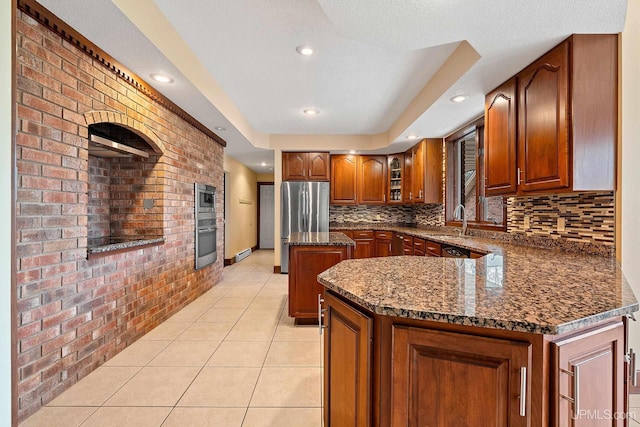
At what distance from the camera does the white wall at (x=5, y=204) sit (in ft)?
3.89

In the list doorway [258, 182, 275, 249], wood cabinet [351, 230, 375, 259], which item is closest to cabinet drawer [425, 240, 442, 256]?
wood cabinet [351, 230, 375, 259]

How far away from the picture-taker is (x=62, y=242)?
1.85 meters

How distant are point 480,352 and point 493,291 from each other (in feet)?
1.03

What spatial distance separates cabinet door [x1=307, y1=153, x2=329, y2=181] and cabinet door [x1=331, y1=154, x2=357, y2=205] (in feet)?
0.90

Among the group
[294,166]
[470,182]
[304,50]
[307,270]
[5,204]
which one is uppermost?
[304,50]

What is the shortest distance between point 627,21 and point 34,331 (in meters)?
3.78

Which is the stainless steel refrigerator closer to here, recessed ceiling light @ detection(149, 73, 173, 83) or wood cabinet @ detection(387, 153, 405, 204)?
wood cabinet @ detection(387, 153, 405, 204)

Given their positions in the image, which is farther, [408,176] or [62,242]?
[408,176]

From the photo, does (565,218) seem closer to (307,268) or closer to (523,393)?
(523,393)

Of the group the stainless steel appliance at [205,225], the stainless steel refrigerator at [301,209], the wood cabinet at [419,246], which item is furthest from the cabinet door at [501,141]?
the stainless steel appliance at [205,225]

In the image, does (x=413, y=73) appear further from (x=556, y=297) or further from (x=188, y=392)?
(x=188, y=392)

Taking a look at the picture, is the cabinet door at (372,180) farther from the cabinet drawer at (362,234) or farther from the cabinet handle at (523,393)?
the cabinet handle at (523,393)

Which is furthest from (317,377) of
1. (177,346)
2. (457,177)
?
(457,177)

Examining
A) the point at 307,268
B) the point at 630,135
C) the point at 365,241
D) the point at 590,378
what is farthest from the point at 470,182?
the point at 590,378
